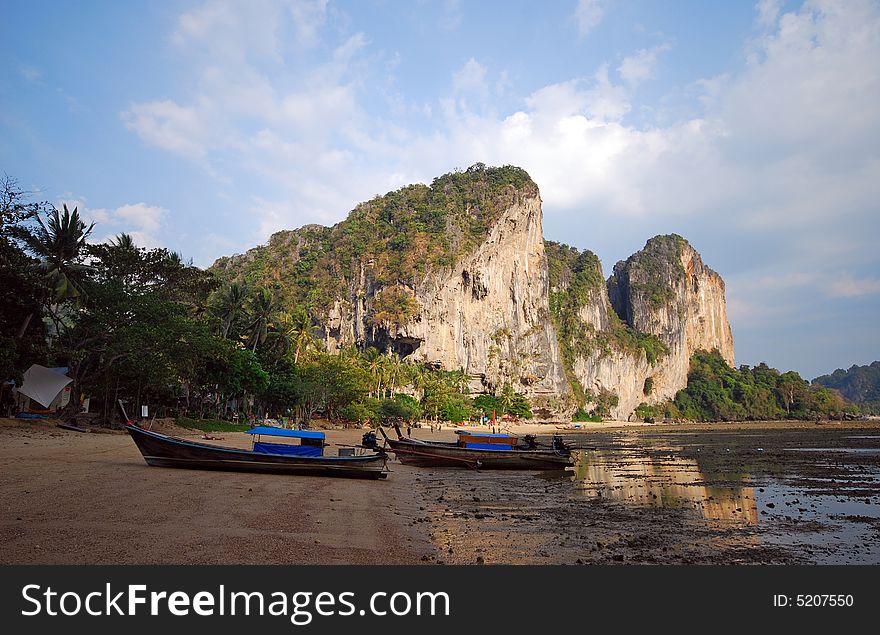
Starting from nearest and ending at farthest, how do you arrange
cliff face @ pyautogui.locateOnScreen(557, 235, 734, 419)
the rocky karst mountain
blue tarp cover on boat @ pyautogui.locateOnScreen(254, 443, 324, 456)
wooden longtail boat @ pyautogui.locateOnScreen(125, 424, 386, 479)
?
1. wooden longtail boat @ pyautogui.locateOnScreen(125, 424, 386, 479)
2. blue tarp cover on boat @ pyautogui.locateOnScreen(254, 443, 324, 456)
3. the rocky karst mountain
4. cliff face @ pyautogui.locateOnScreen(557, 235, 734, 419)

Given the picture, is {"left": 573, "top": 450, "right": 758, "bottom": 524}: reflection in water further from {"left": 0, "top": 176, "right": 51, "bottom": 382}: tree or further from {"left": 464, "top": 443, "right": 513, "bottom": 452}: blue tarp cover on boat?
{"left": 0, "top": 176, "right": 51, "bottom": 382}: tree

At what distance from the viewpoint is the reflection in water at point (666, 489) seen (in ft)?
44.4

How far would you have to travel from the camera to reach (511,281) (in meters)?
122

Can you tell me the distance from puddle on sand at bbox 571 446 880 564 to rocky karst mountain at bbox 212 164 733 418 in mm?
79203

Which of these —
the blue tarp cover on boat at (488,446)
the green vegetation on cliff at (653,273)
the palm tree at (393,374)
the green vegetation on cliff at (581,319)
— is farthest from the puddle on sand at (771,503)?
the green vegetation on cliff at (653,273)

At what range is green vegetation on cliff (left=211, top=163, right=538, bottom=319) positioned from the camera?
106500mm

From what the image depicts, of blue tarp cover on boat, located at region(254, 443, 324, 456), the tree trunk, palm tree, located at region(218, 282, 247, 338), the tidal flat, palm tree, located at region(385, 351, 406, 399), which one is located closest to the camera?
the tidal flat

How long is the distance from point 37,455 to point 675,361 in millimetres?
171527

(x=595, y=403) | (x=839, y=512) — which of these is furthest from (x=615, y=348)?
(x=839, y=512)

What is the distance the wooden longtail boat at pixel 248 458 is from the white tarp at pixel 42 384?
62.4 feet

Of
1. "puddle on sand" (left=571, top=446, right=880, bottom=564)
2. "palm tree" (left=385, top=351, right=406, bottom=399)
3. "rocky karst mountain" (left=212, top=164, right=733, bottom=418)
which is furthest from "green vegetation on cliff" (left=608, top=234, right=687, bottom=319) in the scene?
"puddle on sand" (left=571, top=446, right=880, bottom=564)

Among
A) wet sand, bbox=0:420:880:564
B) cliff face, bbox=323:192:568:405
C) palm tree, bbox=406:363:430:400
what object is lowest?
wet sand, bbox=0:420:880:564

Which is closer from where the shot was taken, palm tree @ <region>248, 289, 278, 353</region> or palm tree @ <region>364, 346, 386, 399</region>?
palm tree @ <region>248, 289, 278, 353</region>

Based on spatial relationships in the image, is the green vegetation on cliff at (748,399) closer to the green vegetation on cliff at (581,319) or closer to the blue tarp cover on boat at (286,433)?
the green vegetation on cliff at (581,319)
